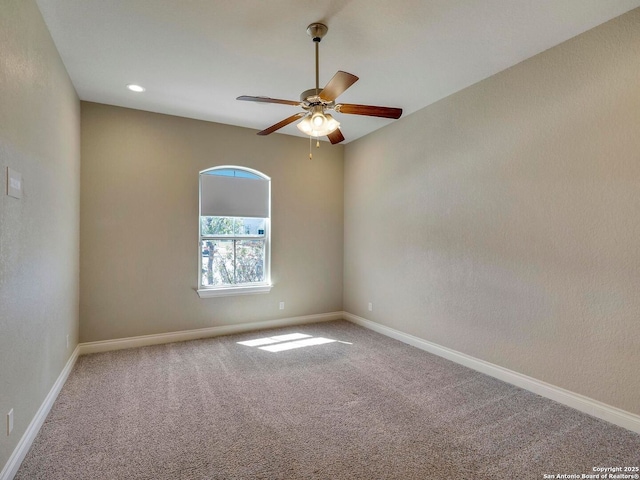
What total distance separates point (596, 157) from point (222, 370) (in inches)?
147

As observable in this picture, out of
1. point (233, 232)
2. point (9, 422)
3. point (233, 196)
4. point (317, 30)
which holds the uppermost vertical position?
point (317, 30)

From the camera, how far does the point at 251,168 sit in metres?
4.73

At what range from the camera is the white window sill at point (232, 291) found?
440 centimetres

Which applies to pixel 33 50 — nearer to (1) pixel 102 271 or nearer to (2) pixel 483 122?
(1) pixel 102 271

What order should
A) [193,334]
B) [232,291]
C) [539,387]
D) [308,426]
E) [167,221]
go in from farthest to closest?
[232,291]
[193,334]
[167,221]
[539,387]
[308,426]

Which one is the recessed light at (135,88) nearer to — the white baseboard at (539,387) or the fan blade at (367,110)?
the fan blade at (367,110)

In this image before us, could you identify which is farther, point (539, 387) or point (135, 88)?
point (135, 88)

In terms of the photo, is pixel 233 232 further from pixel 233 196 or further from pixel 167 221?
pixel 167 221

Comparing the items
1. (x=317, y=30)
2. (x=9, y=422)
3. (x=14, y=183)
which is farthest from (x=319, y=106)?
(x=9, y=422)

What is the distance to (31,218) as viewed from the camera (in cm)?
218

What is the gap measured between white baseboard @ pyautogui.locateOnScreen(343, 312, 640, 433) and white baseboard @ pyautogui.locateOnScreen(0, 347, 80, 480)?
11.7 feet

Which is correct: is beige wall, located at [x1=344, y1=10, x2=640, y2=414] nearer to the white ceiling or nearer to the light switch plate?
the white ceiling

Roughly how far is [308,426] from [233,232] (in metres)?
3.00

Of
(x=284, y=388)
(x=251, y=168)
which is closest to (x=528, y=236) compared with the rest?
(x=284, y=388)
